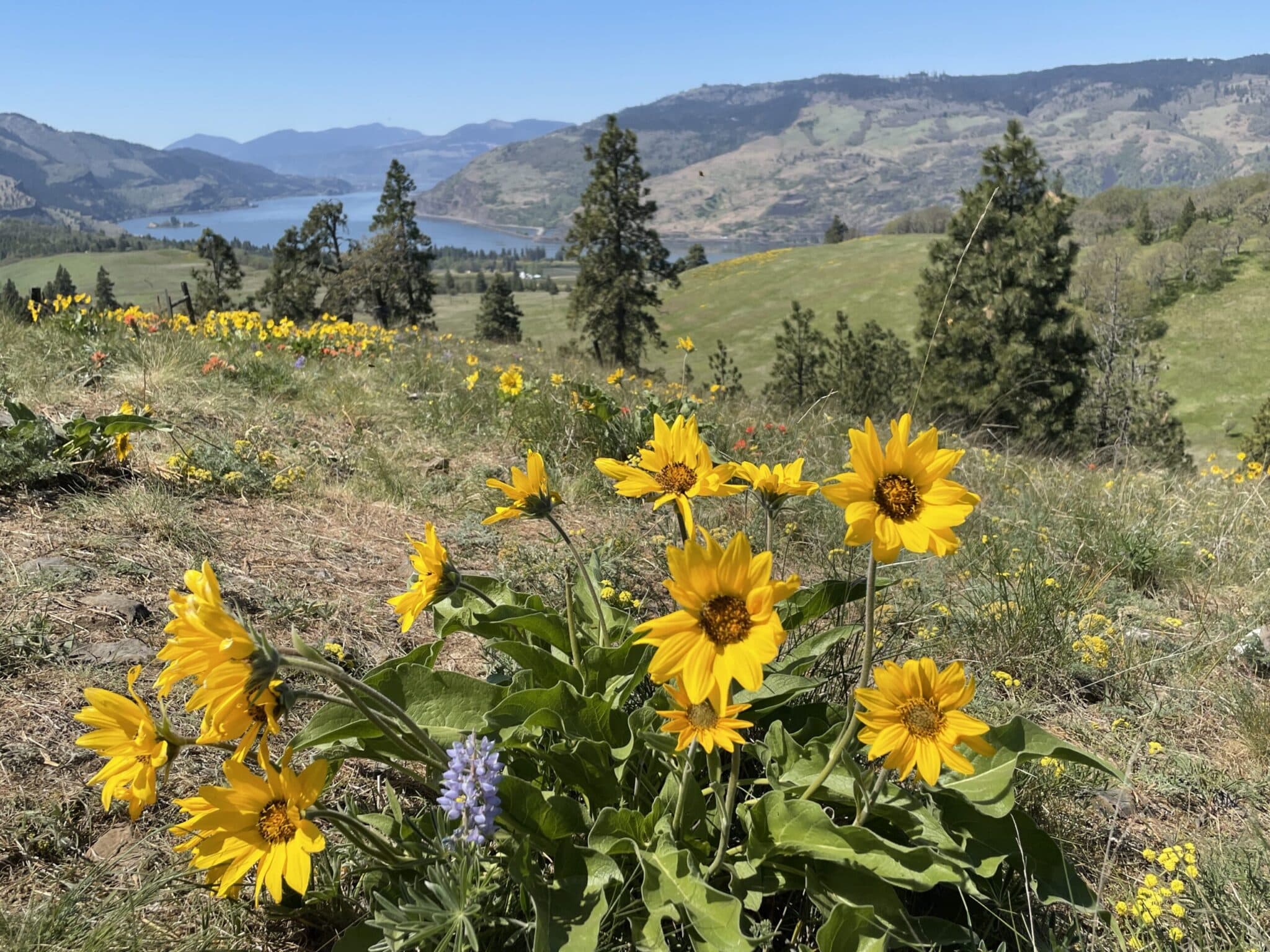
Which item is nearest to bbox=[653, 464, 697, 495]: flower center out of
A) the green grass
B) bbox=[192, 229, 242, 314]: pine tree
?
bbox=[192, 229, 242, 314]: pine tree

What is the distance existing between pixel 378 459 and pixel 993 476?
4.51m

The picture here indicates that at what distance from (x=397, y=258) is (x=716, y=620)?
134 feet

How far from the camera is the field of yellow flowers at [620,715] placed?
4.32ft

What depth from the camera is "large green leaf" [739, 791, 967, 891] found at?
1390 millimetres

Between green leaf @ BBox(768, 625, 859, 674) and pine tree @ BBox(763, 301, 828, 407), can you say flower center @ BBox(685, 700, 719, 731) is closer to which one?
green leaf @ BBox(768, 625, 859, 674)

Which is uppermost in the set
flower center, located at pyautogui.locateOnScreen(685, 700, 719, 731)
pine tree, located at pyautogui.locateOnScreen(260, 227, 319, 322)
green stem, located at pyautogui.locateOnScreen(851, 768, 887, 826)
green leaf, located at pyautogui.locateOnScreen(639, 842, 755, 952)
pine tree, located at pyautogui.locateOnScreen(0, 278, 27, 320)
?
pine tree, located at pyautogui.locateOnScreen(260, 227, 319, 322)

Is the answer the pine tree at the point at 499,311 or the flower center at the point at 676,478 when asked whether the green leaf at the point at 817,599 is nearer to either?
the flower center at the point at 676,478

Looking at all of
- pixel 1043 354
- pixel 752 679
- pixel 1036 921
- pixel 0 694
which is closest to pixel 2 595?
pixel 0 694

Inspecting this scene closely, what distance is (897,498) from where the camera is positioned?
4.44 feet

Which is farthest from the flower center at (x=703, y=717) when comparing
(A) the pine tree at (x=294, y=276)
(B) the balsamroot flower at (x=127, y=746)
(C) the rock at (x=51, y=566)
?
(A) the pine tree at (x=294, y=276)

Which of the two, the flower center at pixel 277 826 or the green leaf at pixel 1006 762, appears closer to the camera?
the flower center at pixel 277 826

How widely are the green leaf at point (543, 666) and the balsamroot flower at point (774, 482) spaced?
667 millimetres

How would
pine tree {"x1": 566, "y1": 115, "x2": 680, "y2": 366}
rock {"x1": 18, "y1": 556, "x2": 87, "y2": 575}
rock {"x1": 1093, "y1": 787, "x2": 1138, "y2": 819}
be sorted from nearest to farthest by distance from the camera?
rock {"x1": 1093, "y1": 787, "x2": 1138, "y2": 819} → rock {"x1": 18, "y1": 556, "x2": 87, "y2": 575} → pine tree {"x1": 566, "y1": 115, "x2": 680, "y2": 366}

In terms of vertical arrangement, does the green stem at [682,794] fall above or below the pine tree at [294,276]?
below
